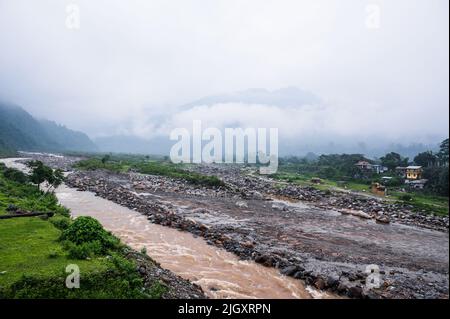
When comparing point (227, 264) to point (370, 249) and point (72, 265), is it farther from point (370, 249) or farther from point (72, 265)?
point (370, 249)

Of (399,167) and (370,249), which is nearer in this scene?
(370,249)

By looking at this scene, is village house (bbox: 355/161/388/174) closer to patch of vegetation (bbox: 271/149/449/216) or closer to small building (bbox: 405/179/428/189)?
patch of vegetation (bbox: 271/149/449/216)

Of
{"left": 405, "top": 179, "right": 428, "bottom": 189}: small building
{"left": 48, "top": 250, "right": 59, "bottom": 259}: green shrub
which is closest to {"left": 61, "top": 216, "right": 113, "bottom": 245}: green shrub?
{"left": 48, "top": 250, "right": 59, "bottom": 259}: green shrub

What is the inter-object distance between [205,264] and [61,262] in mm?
6296

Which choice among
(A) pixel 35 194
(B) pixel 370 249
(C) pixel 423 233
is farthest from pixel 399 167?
(A) pixel 35 194

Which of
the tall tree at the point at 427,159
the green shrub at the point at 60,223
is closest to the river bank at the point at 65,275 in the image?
the green shrub at the point at 60,223

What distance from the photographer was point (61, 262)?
1071cm

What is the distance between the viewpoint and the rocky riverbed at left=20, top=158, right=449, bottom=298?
13.9 m

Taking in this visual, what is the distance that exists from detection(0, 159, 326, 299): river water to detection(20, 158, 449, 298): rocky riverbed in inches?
27.1

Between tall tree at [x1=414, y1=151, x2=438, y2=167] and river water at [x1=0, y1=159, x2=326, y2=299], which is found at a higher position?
tall tree at [x1=414, y1=151, x2=438, y2=167]

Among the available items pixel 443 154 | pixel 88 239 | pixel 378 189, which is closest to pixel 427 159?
pixel 443 154

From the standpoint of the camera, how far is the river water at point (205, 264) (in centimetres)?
1225

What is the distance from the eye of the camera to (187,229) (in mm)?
20438
